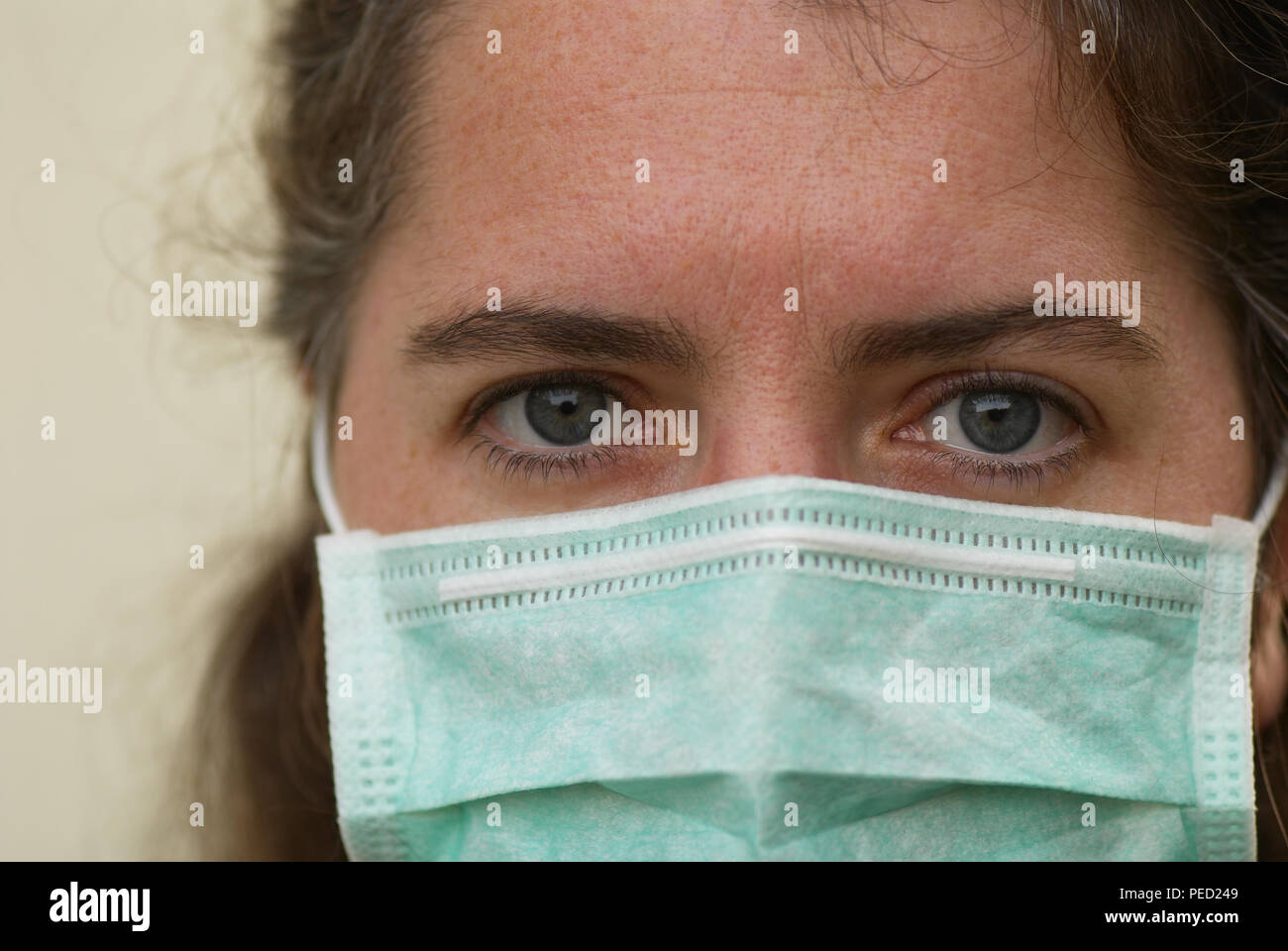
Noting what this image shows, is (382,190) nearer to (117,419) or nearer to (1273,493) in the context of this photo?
(117,419)

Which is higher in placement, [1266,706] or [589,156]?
[589,156]

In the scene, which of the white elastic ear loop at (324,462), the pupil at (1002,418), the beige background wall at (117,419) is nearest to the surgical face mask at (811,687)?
the pupil at (1002,418)

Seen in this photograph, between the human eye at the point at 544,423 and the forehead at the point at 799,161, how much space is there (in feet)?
0.49

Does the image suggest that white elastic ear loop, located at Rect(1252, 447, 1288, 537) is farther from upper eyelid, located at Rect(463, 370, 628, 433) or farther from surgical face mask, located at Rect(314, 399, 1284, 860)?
upper eyelid, located at Rect(463, 370, 628, 433)

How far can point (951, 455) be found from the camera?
5.12 ft

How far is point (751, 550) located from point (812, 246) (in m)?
0.36

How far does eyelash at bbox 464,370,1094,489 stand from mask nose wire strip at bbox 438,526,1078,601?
11 cm

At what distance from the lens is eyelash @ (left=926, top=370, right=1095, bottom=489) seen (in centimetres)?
155

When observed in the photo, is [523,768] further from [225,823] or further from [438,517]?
[225,823]

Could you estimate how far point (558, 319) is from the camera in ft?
5.02

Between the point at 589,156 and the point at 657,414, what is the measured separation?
0.32 meters
